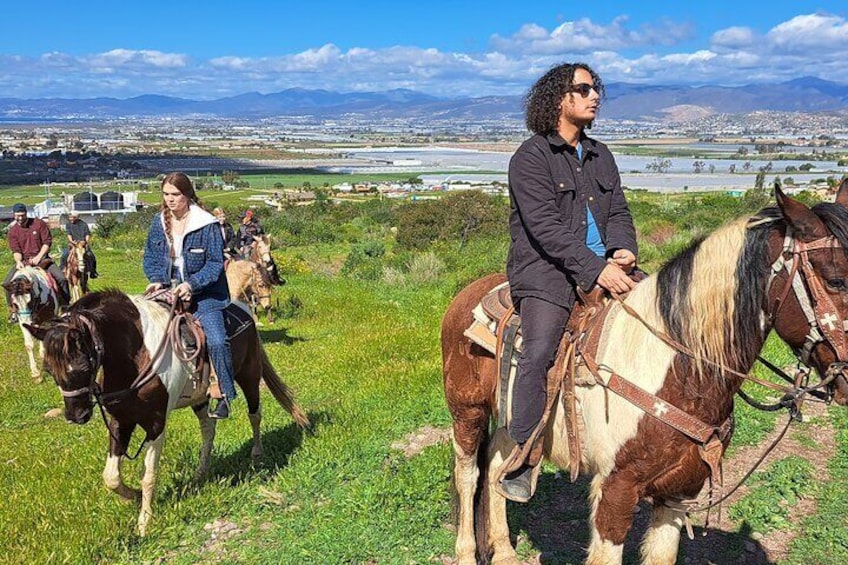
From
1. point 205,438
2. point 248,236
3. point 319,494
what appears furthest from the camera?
point 248,236

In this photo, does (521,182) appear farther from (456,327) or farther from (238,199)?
(238,199)

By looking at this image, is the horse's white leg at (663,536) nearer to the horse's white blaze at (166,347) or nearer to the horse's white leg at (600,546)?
the horse's white leg at (600,546)

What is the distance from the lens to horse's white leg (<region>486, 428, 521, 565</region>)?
15.5ft

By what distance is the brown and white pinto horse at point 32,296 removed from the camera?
9789 millimetres

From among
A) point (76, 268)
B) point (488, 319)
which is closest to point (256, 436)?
point (488, 319)

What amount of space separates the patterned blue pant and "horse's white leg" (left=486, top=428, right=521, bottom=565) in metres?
2.36

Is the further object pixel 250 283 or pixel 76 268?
pixel 76 268

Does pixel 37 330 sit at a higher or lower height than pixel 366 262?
higher

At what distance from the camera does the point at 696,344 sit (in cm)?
314

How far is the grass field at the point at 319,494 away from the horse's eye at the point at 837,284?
2774mm

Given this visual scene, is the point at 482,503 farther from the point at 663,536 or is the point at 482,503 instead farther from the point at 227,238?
the point at 227,238

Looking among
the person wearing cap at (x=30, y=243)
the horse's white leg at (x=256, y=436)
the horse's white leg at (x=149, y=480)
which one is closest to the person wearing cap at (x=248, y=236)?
the person wearing cap at (x=30, y=243)

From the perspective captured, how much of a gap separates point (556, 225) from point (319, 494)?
3510 millimetres

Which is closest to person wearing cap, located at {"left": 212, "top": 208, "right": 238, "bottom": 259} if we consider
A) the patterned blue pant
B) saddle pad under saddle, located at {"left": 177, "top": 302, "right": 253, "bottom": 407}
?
saddle pad under saddle, located at {"left": 177, "top": 302, "right": 253, "bottom": 407}
